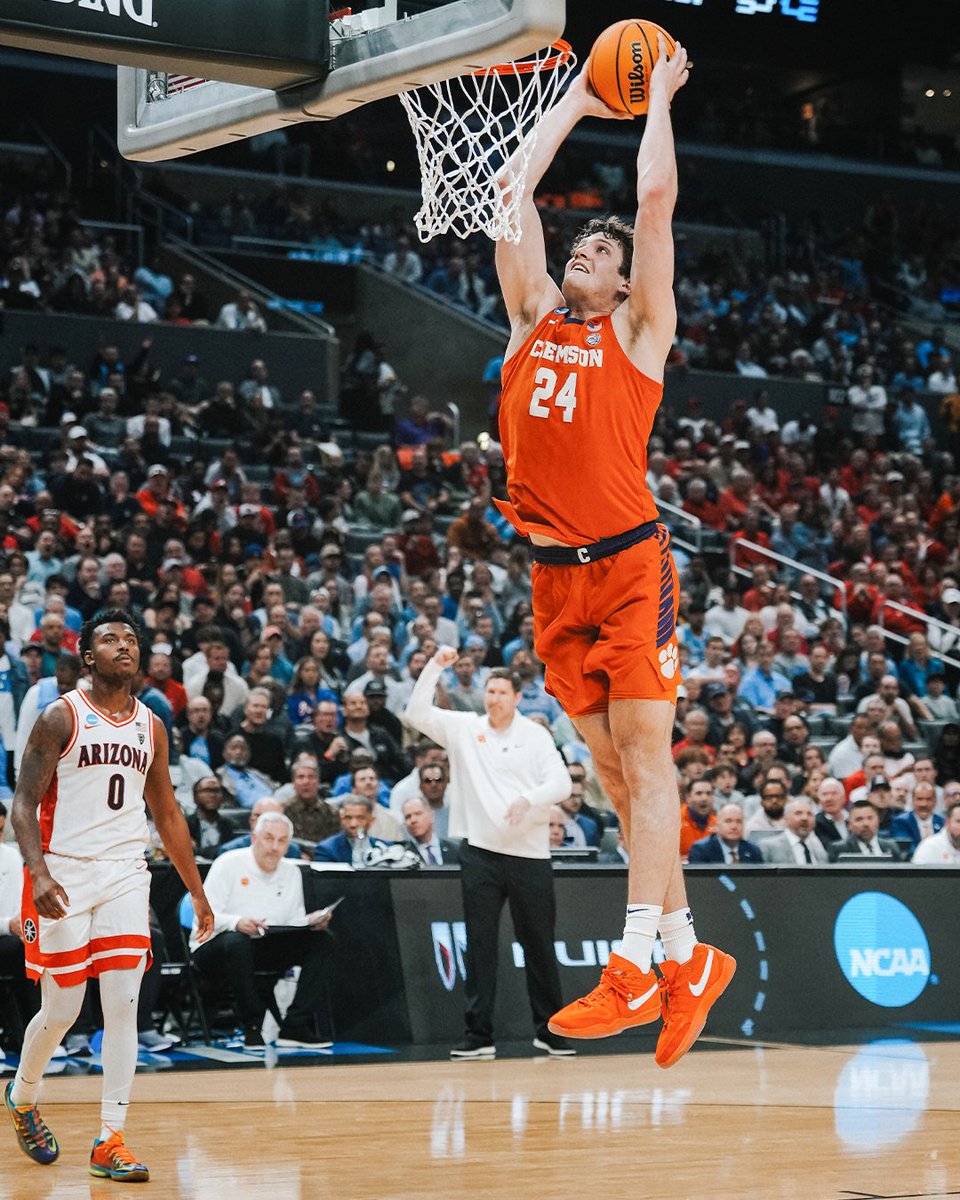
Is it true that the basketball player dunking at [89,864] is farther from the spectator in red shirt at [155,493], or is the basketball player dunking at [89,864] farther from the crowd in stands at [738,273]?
the crowd in stands at [738,273]

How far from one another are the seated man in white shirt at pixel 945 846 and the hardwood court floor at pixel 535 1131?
234 cm

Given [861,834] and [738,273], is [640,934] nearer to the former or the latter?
[861,834]

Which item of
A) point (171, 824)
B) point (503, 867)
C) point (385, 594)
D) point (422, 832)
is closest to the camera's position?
point (171, 824)

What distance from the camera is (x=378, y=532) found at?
18.1 meters

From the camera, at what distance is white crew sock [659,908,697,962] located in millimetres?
5660

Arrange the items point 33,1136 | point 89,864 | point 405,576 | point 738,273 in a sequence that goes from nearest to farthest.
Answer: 1. point 33,1136
2. point 89,864
3. point 405,576
4. point 738,273

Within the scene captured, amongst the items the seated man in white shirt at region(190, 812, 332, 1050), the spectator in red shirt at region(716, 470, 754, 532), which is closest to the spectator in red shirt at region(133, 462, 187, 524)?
the seated man in white shirt at region(190, 812, 332, 1050)

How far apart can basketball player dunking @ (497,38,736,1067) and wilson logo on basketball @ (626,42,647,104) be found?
70 mm

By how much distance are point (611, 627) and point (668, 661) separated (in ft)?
0.67

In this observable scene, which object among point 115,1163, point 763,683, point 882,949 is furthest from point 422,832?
point 763,683

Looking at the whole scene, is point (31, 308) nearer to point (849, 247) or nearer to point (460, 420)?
point (460, 420)

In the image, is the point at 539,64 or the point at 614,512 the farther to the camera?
the point at 539,64

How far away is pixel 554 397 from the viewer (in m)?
5.38

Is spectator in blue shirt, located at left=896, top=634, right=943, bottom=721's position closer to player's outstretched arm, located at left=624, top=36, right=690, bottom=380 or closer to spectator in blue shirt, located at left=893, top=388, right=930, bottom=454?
spectator in blue shirt, located at left=893, top=388, right=930, bottom=454
